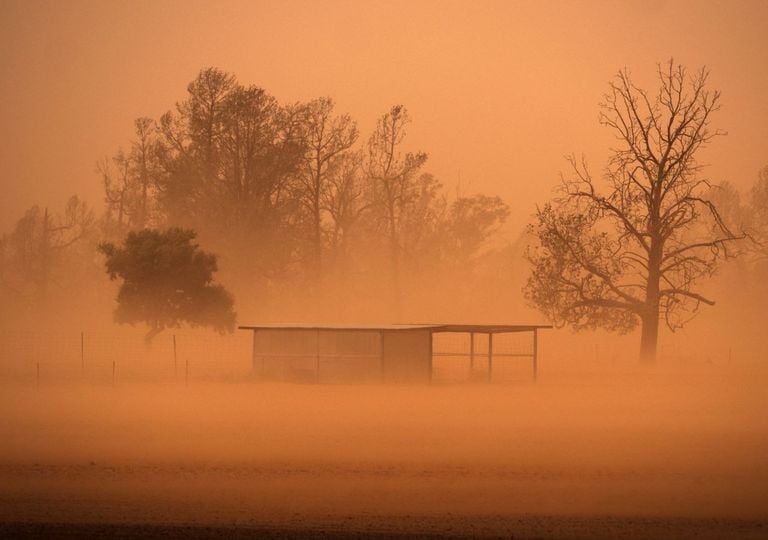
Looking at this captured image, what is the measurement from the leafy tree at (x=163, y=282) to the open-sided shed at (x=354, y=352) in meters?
8.21

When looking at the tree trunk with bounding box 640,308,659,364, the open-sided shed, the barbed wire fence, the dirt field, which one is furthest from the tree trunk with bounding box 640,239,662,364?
the barbed wire fence

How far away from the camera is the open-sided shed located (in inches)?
1388

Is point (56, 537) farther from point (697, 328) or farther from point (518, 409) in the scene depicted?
point (697, 328)

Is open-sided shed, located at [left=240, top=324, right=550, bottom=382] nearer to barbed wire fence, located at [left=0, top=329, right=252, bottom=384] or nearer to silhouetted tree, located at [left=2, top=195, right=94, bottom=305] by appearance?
barbed wire fence, located at [left=0, top=329, right=252, bottom=384]

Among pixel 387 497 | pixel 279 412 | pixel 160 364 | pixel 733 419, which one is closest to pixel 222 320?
pixel 160 364

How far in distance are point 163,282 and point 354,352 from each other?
11961 mm

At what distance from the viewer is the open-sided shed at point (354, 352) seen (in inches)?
1388

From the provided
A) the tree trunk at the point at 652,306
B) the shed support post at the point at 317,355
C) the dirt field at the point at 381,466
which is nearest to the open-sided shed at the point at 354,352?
the shed support post at the point at 317,355

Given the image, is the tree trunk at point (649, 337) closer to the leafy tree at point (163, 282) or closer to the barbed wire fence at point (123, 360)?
the barbed wire fence at point (123, 360)

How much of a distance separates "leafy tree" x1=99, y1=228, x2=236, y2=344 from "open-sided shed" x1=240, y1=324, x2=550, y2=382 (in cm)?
821

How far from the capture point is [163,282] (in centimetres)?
4322

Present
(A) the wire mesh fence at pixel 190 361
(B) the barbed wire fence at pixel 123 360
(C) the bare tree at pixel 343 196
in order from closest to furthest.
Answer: (A) the wire mesh fence at pixel 190 361
(B) the barbed wire fence at pixel 123 360
(C) the bare tree at pixel 343 196

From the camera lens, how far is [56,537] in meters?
14.8

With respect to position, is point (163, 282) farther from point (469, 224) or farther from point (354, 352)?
point (469, 224)
